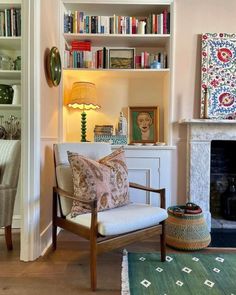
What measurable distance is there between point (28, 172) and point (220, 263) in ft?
5.52

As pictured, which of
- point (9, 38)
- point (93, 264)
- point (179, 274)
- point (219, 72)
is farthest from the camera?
point (219, 72)

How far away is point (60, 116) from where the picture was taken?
9.20ft

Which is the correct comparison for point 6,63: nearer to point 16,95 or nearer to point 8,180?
point 16,95

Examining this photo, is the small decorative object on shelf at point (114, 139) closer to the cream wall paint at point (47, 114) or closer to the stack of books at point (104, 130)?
the stack of books at point (104, 130)

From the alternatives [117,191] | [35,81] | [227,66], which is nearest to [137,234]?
[117,191]

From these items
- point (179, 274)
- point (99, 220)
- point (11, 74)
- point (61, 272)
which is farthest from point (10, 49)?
point (179, 274)

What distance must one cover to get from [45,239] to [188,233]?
1264 mm

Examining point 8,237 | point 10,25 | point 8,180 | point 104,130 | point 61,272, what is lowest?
point 61,272

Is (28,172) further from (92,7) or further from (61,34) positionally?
(92,7)

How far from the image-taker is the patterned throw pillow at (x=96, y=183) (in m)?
1.88

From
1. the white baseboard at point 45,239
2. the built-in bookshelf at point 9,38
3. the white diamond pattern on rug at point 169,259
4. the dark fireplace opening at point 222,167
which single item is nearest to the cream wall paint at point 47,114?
the white baseboard at point 45,239

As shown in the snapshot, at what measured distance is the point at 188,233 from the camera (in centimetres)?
224

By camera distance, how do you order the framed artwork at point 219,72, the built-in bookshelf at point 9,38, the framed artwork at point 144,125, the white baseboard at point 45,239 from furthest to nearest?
the framed artwork at point 144,125 < the framed artwork at point 219,72 < the built-in bookshelf at point 9,38 < the white baseboard at point 45,239

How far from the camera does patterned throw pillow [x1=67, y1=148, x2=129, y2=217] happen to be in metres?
1.88
